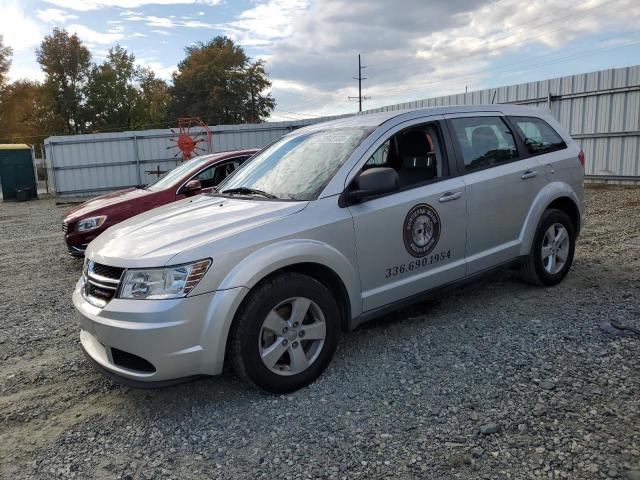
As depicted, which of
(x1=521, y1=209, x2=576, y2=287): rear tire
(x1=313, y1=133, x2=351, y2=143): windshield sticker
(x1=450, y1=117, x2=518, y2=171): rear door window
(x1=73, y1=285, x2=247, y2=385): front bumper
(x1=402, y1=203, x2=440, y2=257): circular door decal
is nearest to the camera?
(x1=73, y1=285, x2=247, y2=385): front bumper

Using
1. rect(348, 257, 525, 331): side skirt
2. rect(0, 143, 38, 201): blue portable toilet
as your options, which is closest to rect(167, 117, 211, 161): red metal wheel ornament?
rect(0, 143, 38, 201): blue portable toilet

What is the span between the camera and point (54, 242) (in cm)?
959

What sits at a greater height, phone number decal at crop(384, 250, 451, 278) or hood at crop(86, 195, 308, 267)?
hood at crop(86, 195, 308, 267)

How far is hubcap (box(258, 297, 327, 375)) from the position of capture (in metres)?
3.08

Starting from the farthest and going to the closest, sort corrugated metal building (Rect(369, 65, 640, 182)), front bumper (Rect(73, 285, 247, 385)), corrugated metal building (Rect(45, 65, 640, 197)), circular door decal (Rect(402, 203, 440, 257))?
corrugated metal building (Rect(45, 65, 640, 197)) < corrugated metal building (Rect(369, 65, 640, 182)) < circular door decal (Rect(402, 203, 440, 257)) < front bumper (Rect(73, 285, 247, 385))

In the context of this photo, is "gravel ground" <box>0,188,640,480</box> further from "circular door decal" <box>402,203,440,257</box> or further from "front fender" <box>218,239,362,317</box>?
"circular door decal" <box>402,203,440,257</box>

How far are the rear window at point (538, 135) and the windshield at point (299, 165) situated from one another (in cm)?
182

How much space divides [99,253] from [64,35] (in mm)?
46690

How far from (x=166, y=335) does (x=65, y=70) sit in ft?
154

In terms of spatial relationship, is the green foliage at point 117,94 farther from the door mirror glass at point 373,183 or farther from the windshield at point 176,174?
the door mirror glass at point 373,183

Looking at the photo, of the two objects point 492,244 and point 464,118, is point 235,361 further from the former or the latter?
point 464,118

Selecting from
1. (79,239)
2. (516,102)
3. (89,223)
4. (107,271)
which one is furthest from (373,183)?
(516,102)

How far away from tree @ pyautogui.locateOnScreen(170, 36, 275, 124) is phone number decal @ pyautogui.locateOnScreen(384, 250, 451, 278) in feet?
167

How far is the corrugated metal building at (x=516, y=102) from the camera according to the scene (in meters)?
12.1
